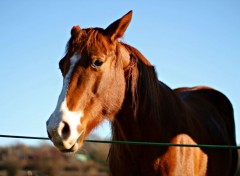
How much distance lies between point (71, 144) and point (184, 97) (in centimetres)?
309

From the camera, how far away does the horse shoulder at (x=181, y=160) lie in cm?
395

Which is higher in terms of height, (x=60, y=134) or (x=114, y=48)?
(x=114, y=48)

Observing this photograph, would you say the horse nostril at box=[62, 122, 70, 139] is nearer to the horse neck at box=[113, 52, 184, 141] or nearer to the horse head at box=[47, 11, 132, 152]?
the horse head at box=[47, 11, 132, 152]

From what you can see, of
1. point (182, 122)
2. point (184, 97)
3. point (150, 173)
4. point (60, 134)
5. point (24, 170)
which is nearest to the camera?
point (60, 134)

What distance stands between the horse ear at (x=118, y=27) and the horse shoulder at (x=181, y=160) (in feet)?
4.16

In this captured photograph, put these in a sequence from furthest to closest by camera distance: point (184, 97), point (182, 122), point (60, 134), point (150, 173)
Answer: point (184, 97) < point (182, 122) < point (150, 173) < point (60, 134)

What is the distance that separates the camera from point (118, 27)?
3.95m

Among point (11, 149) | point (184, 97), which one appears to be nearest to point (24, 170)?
point (11, 149)

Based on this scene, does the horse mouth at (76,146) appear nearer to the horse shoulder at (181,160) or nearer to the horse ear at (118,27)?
the horse shoulder at (181,160)

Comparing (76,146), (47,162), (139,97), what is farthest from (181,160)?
(47,162)

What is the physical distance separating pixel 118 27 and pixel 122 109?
844mm

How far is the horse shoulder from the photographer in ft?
13.0

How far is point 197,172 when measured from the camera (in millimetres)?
4457

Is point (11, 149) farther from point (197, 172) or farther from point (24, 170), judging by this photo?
point (197, 172)
